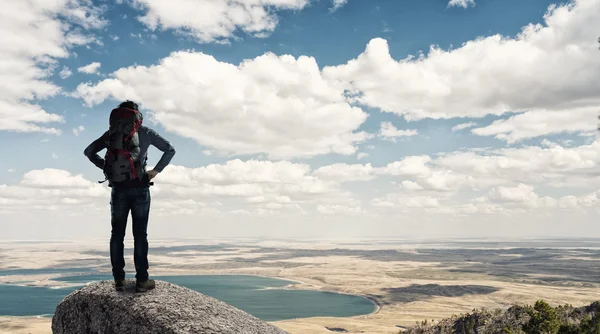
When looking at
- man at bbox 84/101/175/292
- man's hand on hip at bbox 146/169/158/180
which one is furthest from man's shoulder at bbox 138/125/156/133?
man's hand on hip at bbox 146/169/158/180

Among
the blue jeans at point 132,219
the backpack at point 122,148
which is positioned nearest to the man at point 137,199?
the blue jeans at point 132,219

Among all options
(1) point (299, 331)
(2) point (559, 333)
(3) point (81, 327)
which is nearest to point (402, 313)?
(1) point (299, 331)

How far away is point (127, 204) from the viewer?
11.0 m

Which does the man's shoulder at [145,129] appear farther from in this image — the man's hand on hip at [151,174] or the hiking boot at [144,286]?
the hiking boot at [144,286]

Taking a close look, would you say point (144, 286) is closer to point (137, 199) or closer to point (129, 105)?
point (137, 199)

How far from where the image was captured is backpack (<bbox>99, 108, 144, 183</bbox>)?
10555 mm

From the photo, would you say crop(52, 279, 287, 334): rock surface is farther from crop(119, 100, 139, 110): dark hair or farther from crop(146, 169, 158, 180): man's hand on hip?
crop(119, 100, 139, 110): dark hair

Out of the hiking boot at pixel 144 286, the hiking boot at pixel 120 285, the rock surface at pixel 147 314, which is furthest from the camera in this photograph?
the hiking boot at pixel 120 285

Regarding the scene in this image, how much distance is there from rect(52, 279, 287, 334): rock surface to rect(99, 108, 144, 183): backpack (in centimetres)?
317

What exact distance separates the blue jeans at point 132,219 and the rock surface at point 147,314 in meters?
0.72

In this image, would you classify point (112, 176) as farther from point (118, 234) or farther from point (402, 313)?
point (402, 313)

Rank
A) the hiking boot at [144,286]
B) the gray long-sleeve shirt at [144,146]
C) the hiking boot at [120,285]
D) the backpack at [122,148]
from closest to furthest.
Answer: the backpack at [122,148] < the gray long-sleeve shirt at [144,146] < the hiking boot at [144,286] < the hiking boot at [120,285]

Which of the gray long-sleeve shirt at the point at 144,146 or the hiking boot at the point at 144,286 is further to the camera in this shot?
the hiking boot at the point at 144,286

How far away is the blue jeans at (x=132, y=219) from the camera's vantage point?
10.9 meters
